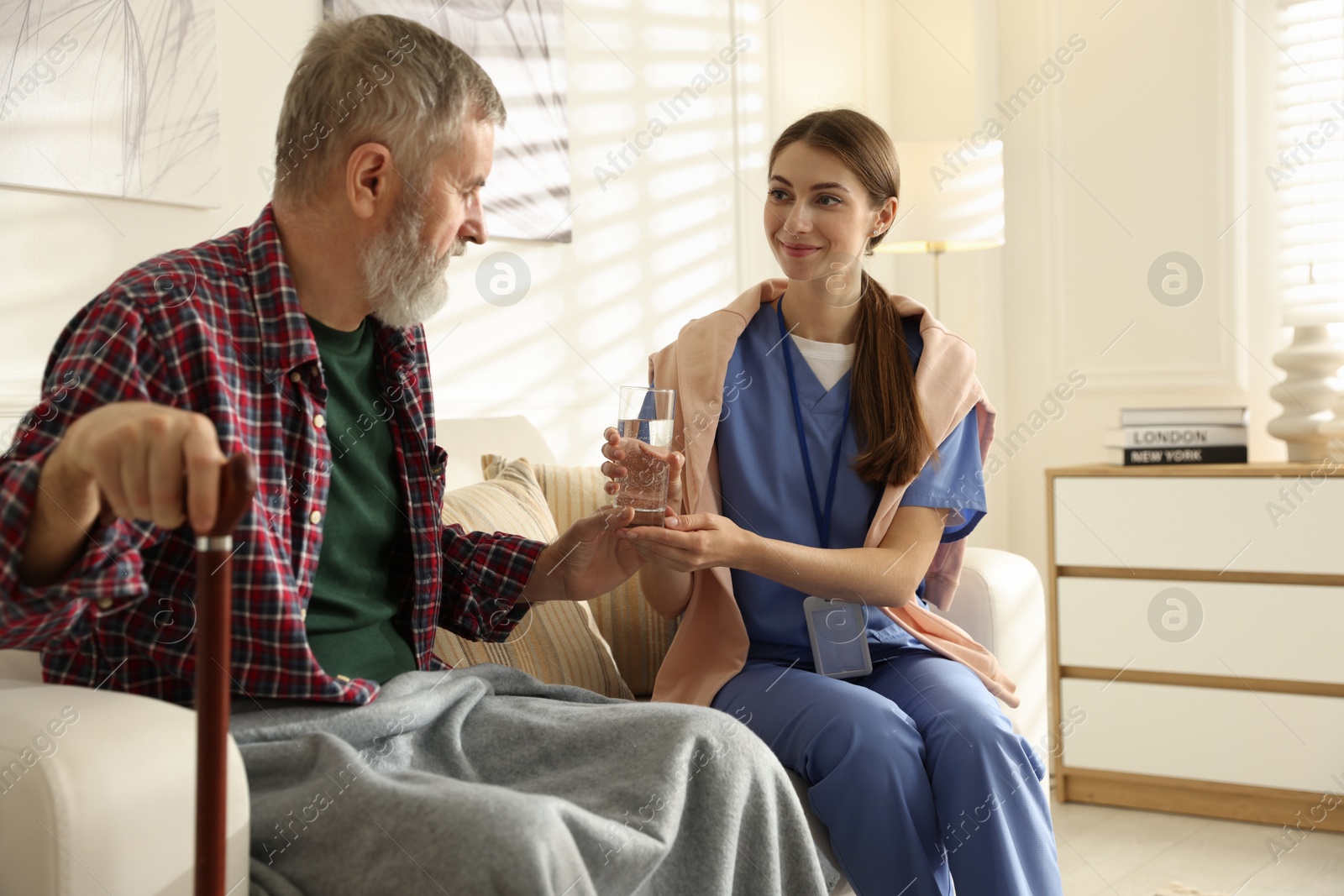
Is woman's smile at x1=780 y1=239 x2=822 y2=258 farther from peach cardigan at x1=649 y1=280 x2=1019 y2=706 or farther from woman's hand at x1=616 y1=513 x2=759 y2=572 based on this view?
woman's hand at x1=616 y1=513 x2=759 y2=572

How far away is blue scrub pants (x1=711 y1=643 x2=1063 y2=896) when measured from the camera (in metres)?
1.53

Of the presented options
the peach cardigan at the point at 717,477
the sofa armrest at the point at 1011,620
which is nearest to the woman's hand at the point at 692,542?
the peach cardigan at the point at 717,477

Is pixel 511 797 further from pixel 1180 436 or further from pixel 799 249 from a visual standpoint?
pixel 1180 436

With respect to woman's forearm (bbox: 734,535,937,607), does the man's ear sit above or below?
above

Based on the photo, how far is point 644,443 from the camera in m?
1.49

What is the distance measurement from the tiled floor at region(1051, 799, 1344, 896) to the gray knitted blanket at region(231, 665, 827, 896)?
1574 millimetres

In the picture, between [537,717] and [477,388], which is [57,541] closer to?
[537,717]

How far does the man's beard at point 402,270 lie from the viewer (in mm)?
1341

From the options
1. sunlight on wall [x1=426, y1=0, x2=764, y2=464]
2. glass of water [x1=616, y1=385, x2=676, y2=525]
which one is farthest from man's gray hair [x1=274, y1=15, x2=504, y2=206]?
sunlight on wall [x1=426, y1=0, x2=764, y2=464]

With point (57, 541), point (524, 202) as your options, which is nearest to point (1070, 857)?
point (524, 202)

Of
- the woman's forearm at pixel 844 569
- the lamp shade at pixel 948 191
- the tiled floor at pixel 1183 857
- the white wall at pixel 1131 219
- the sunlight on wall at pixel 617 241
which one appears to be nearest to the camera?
the woman's forearm at pixel 844 569

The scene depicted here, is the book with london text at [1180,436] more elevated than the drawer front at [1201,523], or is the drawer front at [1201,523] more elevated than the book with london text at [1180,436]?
the book with london text at [1180,436]

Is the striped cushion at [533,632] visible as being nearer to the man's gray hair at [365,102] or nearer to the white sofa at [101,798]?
the man's gray hair at [365,102]

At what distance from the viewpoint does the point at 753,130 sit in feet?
11.7
